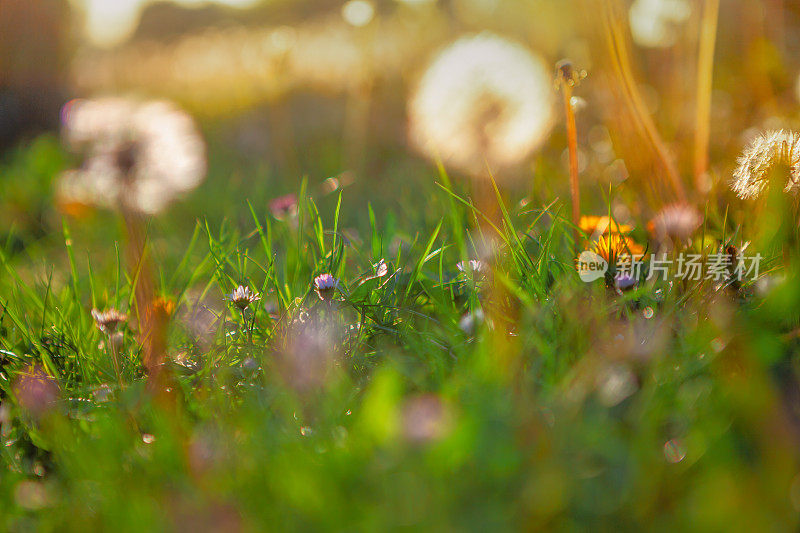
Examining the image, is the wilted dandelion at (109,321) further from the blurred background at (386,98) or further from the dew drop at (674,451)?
the dew drop at (674,451)

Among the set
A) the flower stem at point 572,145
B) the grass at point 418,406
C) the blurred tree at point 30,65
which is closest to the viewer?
the grass at point 418,406

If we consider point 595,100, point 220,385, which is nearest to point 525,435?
point 220,385

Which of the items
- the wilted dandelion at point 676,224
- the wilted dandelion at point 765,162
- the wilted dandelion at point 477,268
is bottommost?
the wilted dandelion at point 477,268

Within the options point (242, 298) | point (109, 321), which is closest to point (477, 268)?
point (242, 298)

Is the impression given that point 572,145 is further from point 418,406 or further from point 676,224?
point 418,406

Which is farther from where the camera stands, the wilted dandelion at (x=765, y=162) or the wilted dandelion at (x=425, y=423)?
the wilted dandelion at (x=765, y=162)
